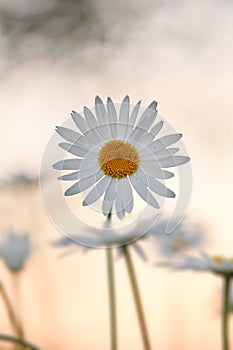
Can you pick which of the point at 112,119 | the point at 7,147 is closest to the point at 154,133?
the point at 112,119

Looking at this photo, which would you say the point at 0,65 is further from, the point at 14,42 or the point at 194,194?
the point at 194,194

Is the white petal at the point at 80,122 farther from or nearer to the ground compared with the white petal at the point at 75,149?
farther from the ground

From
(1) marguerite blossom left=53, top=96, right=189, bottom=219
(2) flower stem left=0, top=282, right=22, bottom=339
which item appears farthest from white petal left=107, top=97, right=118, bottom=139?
(2) flower stem left=0, top=282, right=22, bottom=339

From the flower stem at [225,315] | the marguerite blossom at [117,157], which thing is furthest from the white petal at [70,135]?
the flower stem at [225,315]

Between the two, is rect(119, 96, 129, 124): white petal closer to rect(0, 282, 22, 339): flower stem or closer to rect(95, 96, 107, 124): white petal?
rect(95, 96, 107, 124): white petal

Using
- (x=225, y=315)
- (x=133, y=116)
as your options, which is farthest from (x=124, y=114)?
(x=225, y=315)

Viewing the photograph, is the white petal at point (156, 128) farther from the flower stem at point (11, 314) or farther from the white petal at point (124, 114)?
the flower stem at point (11, 314)

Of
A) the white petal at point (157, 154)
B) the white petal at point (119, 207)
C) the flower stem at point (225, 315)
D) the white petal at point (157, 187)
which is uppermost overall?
the white petal at point (157, 154)
